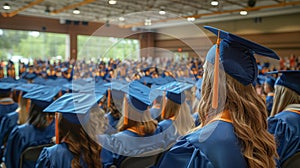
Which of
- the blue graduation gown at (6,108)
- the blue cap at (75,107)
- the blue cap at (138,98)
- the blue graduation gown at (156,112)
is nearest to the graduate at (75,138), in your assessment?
the blue cap at (75,107)

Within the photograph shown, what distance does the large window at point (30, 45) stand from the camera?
678 inches

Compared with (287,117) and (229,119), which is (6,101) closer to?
(287,117)

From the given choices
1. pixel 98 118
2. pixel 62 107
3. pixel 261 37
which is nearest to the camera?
pixel 62 107

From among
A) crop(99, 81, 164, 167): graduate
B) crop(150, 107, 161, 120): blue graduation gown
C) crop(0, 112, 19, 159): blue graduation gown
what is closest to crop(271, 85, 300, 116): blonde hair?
crop(99, 81, 164, 167): graduate

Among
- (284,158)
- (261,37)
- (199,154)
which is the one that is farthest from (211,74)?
(261,37)

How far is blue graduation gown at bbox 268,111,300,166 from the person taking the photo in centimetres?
268

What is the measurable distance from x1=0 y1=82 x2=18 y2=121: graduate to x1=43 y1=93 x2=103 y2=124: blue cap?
2.89m

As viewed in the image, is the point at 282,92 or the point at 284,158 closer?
the point at 284,158

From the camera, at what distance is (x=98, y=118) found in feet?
8.08

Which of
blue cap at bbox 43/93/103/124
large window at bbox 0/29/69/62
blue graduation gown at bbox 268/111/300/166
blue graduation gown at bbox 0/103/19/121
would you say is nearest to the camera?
blue cap at bbox 43/93/103/124

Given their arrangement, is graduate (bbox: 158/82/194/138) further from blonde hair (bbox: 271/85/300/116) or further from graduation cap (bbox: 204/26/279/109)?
graduation cap (bbox: 204/26/279/109)

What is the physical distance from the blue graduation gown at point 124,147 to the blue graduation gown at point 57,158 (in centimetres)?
49

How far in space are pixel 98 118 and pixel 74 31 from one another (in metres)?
18.4

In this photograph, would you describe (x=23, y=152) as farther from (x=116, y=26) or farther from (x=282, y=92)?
(x=282, y=92)
